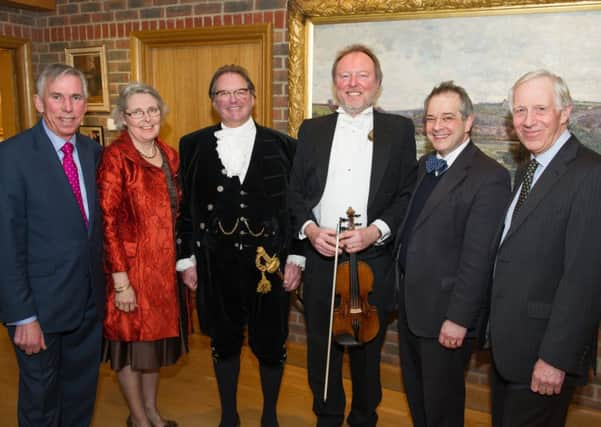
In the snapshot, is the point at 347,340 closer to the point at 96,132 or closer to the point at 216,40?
the point at 216,40

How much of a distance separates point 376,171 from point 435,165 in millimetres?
290

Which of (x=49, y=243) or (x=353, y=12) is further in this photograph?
(x=353, y=12)

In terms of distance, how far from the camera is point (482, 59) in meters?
2.76

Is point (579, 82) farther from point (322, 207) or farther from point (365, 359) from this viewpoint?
point (365, 359)

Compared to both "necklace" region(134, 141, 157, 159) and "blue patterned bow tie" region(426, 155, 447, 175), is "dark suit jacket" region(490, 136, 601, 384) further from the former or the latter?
"necklace" region(134, 141, 157, 159)

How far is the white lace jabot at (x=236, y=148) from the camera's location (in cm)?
240

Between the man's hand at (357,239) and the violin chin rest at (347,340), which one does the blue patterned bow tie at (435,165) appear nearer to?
the man's hand at (357,239)

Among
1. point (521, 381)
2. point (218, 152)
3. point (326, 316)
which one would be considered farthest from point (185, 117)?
point (521, 381)

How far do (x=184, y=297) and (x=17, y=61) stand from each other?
3.05 metres

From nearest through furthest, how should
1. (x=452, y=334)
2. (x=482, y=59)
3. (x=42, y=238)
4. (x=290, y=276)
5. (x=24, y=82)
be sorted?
(x=452, y=334) < (x=42, y=238) < (x=290, y=276) < (x=482, y=59) < (x=24, y=82)

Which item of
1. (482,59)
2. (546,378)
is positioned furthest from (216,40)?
(546,378)

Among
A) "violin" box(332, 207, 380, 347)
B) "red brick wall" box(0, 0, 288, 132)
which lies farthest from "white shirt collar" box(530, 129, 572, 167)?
"red brick wall" box(0, 0, 288, 132)

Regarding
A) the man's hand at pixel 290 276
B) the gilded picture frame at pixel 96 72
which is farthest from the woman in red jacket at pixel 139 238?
the gilded picture frame at pixel 96 72

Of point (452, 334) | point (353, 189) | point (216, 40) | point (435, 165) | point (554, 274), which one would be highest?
point (216, 40)
